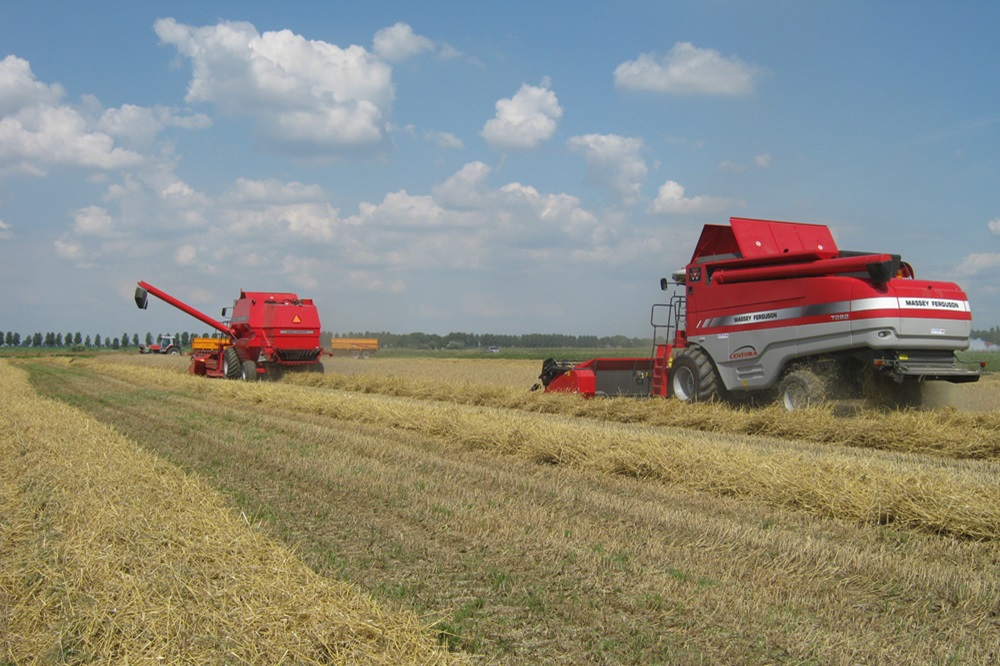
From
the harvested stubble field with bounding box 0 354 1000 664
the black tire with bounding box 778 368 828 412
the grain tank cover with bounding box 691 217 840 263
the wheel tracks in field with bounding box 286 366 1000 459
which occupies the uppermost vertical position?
the grain tank cover with bounding box 691 217 840 263

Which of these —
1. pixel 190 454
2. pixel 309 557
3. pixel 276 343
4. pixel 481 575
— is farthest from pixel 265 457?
pixel 276 343

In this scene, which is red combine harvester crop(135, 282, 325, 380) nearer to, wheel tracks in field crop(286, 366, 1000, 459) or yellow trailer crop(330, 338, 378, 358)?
wheel tracks in field crop(286, 366, 1000, 459)

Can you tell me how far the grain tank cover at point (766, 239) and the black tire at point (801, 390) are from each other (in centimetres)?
178

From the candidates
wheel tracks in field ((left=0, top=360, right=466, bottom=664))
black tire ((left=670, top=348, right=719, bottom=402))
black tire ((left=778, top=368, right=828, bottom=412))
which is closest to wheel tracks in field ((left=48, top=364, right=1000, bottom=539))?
black tire ((left=778, top=368, right=828, bottom=412))

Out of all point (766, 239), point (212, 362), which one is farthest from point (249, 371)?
point (766, 239)

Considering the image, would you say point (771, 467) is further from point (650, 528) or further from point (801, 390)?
point (801, 390)

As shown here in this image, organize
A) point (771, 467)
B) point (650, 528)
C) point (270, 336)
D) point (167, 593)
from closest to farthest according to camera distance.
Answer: point (167, 593) → point (650, 528) → point (771, 467) → point (270, 336)

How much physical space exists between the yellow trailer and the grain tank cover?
3851 centimetres

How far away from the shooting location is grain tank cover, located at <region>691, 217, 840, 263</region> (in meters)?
12.3

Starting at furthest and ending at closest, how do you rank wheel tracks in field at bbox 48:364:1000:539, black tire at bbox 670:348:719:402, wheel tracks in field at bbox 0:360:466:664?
1. black tire at bbox 670:348:719:402
2. wheel tracks in field at bbox 48:364:1000:539
3. wheel tracks in field at bbox 0:360:466:664

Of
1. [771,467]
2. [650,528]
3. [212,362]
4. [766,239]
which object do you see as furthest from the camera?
[212,362]

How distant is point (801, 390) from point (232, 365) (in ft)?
53.8

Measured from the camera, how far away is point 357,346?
2140 inches

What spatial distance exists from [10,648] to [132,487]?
8.87 ft
